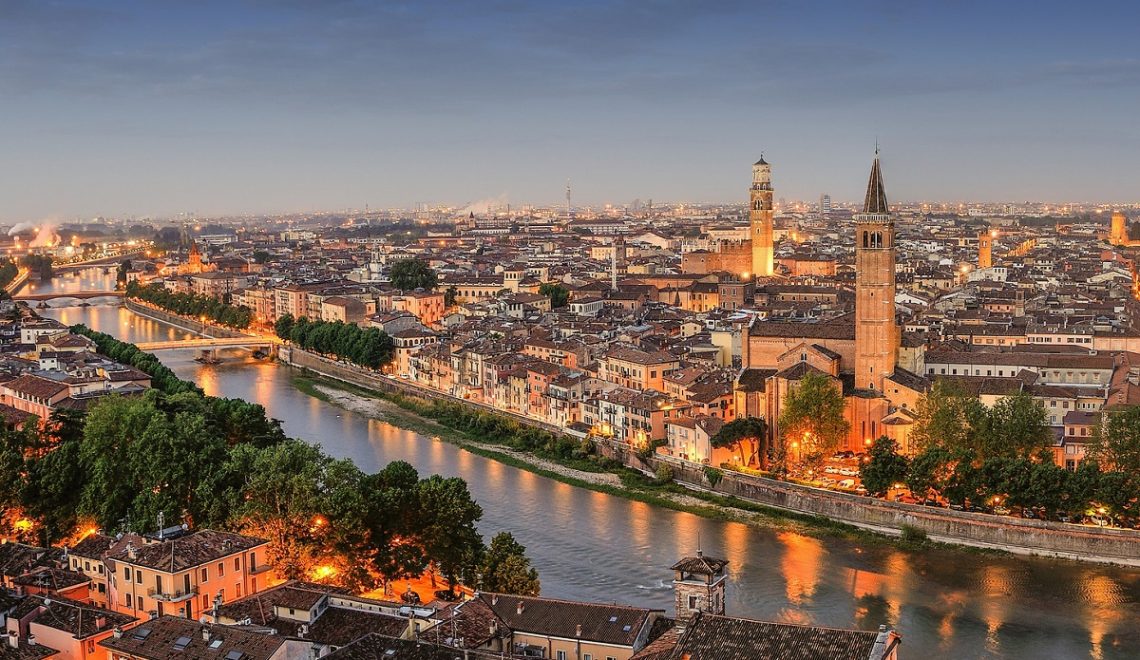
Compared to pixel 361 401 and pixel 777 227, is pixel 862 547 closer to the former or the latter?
pixel 361 401

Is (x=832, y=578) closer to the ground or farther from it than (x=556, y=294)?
closer to the ground

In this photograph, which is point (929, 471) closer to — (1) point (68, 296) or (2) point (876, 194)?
(2) point (876, 194)

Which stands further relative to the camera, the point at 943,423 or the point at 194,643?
the point at 943,423

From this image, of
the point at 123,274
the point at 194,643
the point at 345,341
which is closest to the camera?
the point at 194,643

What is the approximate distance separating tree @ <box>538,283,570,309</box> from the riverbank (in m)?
8.78

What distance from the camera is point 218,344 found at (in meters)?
22.6

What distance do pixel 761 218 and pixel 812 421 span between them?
1595 centimetres

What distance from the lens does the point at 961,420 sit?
11594mm

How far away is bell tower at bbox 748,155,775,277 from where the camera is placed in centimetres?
2747

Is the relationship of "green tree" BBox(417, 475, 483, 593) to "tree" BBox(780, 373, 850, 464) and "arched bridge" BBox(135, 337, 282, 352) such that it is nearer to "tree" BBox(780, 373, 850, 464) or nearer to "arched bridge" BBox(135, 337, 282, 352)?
"tree" BBox(780, 373, 850, 464)

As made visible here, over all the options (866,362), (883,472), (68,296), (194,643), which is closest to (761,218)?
(866,362)

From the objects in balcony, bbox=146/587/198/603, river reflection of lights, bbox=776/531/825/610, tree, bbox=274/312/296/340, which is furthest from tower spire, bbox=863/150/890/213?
tree, bbox=274/312/296/340

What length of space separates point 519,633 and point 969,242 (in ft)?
127

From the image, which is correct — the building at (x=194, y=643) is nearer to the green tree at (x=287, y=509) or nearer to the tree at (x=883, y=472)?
the green tree at (x=287, y=509)
